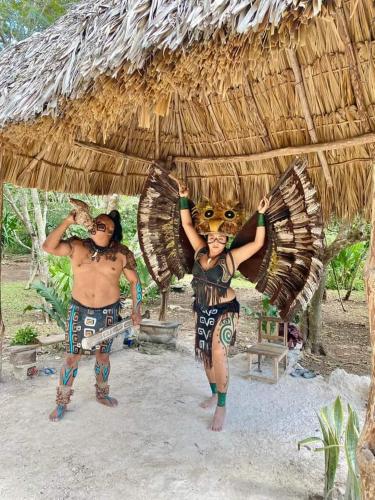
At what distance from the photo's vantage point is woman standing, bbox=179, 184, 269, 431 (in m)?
3.20

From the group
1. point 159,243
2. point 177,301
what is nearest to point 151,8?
point 159,243

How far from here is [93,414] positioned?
3.27 metres

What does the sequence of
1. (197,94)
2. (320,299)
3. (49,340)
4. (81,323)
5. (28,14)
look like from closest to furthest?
(197,94), (81,323), (49,340), (320,299), (28,14)

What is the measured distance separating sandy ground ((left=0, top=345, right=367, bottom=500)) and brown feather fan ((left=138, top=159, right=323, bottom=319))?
95 cm

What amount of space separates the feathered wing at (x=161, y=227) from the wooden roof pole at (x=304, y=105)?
1.30 metres

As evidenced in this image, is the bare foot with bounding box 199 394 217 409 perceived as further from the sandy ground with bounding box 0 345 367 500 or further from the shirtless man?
the shirtless man

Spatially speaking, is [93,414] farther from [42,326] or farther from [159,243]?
[42,326]

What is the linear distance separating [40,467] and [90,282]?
133cm

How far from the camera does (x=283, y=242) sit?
3406mm

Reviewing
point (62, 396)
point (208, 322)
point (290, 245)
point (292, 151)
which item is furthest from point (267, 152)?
point (62, 396)

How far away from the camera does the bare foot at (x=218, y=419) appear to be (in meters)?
3.11

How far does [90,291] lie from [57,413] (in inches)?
37.4

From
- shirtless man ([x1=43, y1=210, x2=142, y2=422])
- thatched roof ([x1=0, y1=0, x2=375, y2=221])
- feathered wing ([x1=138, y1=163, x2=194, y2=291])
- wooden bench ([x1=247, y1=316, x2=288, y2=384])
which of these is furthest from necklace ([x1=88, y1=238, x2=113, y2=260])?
wooden bench ([x1=247, y1=316, x2=288, y2=384])

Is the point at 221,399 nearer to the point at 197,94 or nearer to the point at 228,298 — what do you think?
the point at 228,298
